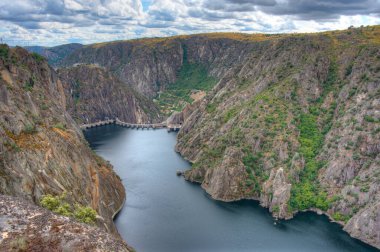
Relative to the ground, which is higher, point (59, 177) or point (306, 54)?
point (306, 54)

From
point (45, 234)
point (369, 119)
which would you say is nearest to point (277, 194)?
point (369, 119)

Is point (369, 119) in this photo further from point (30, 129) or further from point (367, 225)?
point (30, 129)

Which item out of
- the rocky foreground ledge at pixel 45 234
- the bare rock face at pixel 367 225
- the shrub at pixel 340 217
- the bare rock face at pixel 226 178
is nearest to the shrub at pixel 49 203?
the rocky foreground ledge at pixel 45 234

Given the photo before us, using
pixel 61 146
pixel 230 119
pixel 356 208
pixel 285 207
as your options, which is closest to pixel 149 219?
pixel 61 146

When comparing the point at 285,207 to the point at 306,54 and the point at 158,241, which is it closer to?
the point at 158,241

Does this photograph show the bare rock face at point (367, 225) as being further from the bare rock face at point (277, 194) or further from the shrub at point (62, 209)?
the shrub at point (62, 209)
